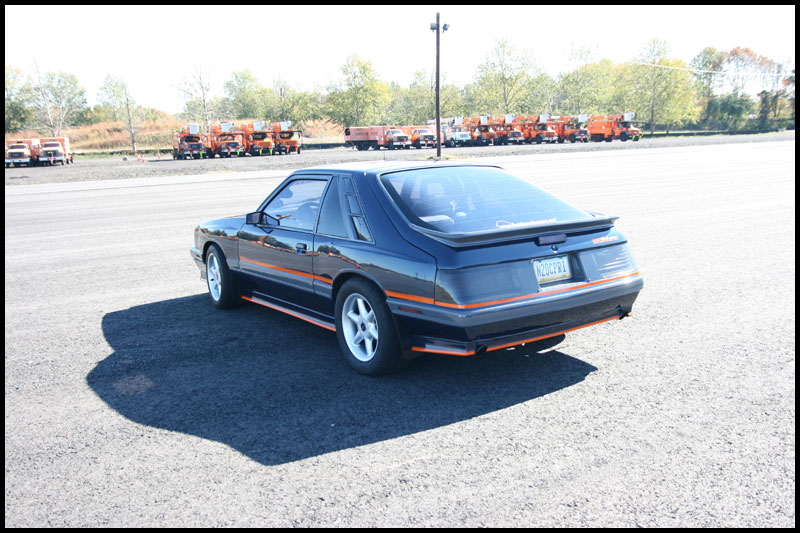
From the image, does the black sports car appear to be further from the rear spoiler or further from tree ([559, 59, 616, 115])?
tree ([559, 59, 616, 115])

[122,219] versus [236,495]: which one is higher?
[122,219]

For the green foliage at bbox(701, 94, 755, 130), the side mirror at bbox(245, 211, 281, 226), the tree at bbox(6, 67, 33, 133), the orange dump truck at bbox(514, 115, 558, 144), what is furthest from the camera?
the green foliage at bbox(701, 94, 755, 130)

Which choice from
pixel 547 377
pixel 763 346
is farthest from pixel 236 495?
pixel 763 346

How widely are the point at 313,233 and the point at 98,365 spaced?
193cm

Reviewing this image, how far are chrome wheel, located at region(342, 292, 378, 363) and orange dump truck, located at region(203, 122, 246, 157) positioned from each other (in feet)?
171

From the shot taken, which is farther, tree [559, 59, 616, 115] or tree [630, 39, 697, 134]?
tree [559, 59, 616, 115]

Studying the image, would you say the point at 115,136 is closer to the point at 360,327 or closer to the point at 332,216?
the point at 332,216

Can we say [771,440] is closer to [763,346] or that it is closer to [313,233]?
[763,346]

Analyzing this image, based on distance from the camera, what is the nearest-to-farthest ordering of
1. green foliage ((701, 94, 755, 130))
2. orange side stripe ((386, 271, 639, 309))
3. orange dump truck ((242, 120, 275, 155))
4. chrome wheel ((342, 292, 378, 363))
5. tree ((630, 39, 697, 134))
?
orange side stripe ((386, 271, 639, 309)) → chrome wheel ((342, 292, 378, 363)) → orange dump truck ((242, 120, 275, 155)) → green foliage ((701, 94, 755, 130)) → tree ((630, 39, 697, 134))

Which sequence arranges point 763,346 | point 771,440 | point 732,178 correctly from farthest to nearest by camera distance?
1. point 732,178
2. point 763,346
3. point 771,440

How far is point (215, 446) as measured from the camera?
138 inches

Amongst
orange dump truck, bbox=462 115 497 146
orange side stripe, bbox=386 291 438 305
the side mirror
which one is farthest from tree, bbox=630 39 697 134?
orange side stripe, bbox=386 291 438 305

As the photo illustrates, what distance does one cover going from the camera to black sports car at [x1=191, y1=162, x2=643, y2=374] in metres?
4.00

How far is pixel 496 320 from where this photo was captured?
13.0ft
